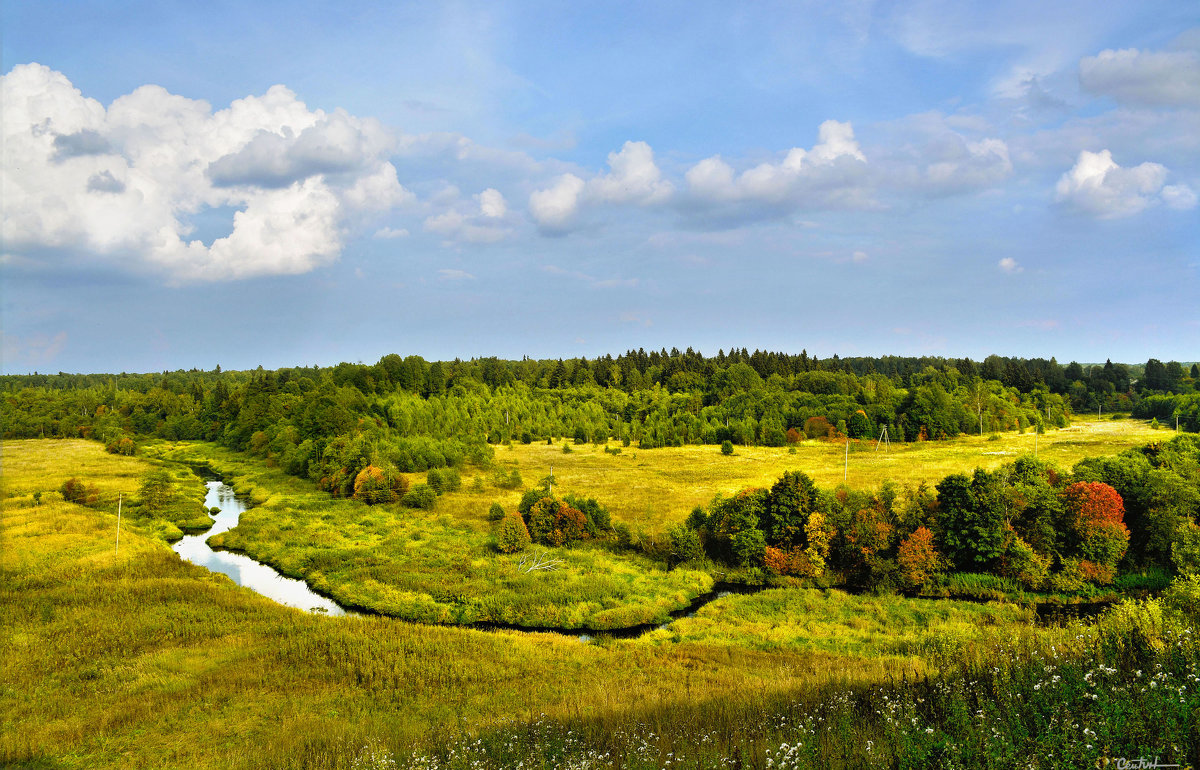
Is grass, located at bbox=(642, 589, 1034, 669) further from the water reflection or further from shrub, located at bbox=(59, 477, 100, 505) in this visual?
shrub, located at bbox=(59, 477, 100, 505)

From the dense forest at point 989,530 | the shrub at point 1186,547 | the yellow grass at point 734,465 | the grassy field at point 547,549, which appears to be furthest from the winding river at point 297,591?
the yellow grass at point 734,465

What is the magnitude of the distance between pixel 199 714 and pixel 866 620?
2854 centimetres

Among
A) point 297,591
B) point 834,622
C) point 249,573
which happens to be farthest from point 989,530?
point 249,573

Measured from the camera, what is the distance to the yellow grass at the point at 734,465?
185 feet

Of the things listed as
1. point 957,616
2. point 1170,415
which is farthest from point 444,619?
point 1170,415

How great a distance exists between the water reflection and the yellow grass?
1700 cm

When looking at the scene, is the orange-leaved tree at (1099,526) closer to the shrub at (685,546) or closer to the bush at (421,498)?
the shrub at (685,546)

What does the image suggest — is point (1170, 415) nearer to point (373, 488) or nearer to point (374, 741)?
point (373, 488)

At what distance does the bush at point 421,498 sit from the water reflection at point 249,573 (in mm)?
15234

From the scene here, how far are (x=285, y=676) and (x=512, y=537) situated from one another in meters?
19.5

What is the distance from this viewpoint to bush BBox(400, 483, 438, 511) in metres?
57.0

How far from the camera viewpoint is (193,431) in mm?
120250

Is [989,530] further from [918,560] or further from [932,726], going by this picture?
[932,726]

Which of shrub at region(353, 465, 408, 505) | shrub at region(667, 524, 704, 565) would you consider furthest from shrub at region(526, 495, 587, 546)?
shrub at region(353, 465, 408, 505)
